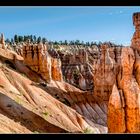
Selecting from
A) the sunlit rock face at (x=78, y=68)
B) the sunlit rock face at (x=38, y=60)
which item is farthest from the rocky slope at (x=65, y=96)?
the sunlit rock face at (x=78, y=68)

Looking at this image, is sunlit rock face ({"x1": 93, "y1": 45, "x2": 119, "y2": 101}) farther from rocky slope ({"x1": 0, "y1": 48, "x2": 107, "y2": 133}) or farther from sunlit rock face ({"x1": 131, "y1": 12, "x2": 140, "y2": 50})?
sunlit rock face ({"x1": 131, "y1": 12, "x2": 140, "y2": 50})

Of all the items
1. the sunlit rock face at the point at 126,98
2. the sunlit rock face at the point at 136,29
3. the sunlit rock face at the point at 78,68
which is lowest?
the sunlit rock face at the point at 78,68

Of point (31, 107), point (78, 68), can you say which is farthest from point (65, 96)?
point (78, 68)

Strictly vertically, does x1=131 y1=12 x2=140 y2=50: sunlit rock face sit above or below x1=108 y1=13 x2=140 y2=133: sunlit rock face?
above

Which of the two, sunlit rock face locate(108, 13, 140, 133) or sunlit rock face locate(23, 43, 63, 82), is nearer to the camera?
sunlit rock face locate(108, 13, 140, 133)

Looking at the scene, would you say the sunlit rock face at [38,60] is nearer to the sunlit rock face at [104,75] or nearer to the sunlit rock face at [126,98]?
the sunlit rock face at [104,75]

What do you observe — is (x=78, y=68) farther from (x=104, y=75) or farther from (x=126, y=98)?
(x=126, y=98)

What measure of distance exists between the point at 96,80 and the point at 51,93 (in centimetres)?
1134

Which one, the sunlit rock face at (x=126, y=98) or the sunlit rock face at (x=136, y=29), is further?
the sunlit rock face at (x=136, y=29)

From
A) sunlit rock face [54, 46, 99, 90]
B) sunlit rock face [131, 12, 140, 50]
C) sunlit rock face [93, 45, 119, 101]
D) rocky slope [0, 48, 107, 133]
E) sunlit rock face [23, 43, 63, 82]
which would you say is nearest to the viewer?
rocky slope [0, 48, 107, 133]

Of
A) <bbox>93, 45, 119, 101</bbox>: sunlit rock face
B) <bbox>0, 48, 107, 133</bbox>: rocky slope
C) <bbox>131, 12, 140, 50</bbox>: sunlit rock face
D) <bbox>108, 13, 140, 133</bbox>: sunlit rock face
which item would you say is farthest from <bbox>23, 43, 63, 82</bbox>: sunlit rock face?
<bbox>108, 13, 140, 133</bbox>: sunlit rock face

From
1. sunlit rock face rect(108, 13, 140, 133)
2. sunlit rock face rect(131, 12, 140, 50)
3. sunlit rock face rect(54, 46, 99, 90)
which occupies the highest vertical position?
sunlit rock face rect(131, 12, 140, 50)
